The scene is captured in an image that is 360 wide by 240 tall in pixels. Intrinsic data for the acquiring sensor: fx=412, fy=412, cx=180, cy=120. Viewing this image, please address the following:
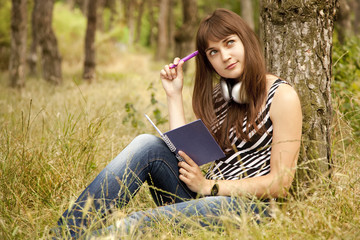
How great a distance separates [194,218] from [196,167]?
35 cm

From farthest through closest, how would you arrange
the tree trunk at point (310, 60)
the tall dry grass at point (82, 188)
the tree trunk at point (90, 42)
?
the tree trunk at point (90, 42) → the tree trunk at point (310, 60) → the tall dry grass at point (82, 188)

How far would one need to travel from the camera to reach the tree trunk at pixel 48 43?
29.5 ft

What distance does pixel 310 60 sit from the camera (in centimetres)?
273

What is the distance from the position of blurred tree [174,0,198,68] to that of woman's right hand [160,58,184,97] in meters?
7.23

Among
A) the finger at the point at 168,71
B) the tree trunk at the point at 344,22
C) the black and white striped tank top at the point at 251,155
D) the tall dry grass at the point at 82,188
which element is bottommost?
the tall dry grass at the point at 82,188

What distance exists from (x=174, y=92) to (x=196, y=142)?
63 cm

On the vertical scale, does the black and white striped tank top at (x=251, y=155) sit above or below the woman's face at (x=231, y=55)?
below

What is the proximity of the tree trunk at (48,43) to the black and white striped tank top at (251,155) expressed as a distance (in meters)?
6.92

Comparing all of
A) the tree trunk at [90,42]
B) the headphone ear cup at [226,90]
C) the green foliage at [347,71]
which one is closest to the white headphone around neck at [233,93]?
the headphone ear cup at [226,90]

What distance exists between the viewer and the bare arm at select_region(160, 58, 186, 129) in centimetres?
291

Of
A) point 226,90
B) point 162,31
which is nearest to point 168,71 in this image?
point 226,90

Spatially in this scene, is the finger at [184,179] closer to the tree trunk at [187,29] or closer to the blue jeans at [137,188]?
the blue jeans at [137,188]

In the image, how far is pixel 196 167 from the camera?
2.46 meters

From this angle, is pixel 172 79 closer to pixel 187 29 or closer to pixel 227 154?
pixel 227 154
